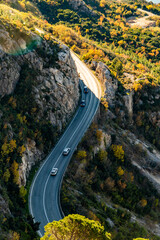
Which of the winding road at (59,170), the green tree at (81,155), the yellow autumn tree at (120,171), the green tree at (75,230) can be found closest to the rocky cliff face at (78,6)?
the winding road at (59,170)

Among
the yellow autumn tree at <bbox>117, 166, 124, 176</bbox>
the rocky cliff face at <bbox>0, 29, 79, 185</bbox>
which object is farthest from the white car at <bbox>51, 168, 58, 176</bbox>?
the yellow autumn tree at <bbox>117, 166, 124, 176</bbox>

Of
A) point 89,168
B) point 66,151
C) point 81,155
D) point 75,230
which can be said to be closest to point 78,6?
point 66,151

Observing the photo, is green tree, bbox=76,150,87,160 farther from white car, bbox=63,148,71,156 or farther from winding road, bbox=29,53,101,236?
white car, bbox=63,148,71,156

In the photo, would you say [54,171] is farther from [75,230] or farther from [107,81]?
[107,81]

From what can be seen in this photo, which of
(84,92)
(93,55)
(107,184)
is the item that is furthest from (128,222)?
(93,55)

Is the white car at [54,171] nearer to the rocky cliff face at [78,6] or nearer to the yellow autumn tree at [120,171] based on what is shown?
the yellow autumn tree at [120,171]
